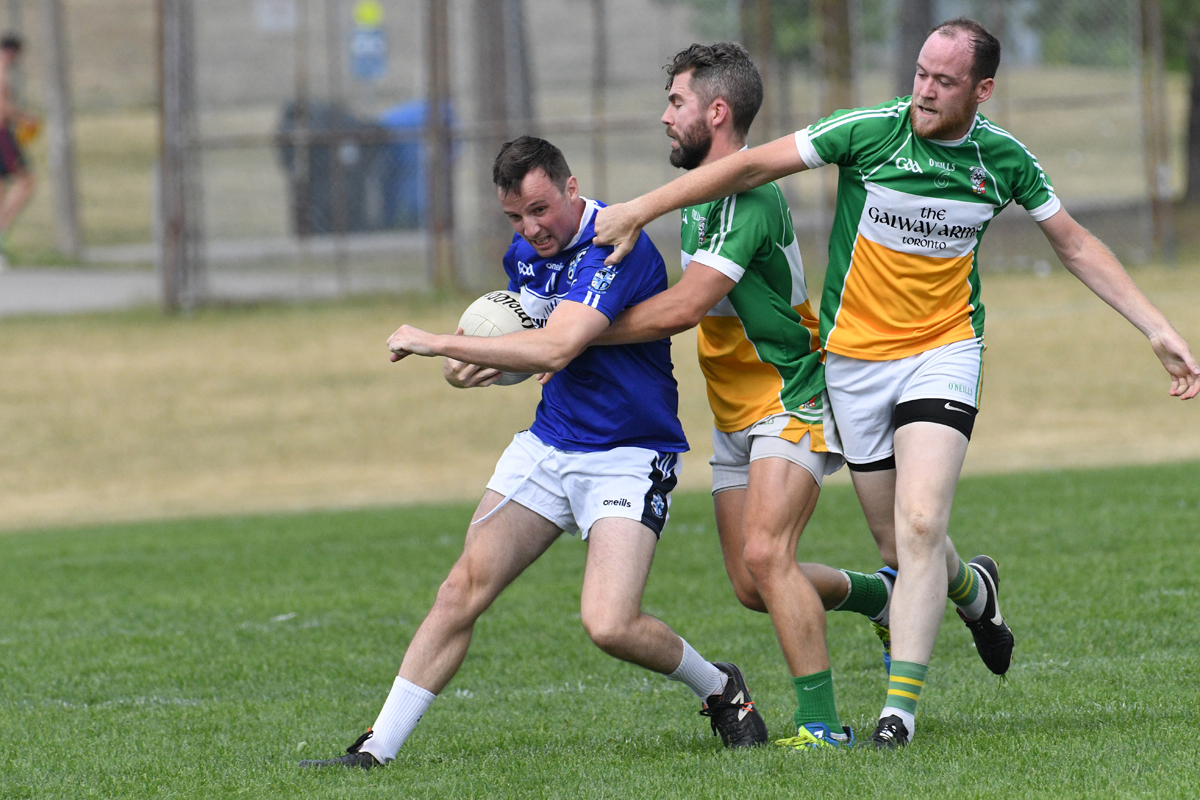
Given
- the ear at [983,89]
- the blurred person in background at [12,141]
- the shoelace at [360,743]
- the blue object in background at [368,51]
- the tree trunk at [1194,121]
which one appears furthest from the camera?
the blue object in background at [368,51]

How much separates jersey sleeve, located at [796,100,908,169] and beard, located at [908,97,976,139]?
0.09 m

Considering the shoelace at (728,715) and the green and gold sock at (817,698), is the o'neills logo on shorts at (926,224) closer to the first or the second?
the green and gold sock at (817,698)

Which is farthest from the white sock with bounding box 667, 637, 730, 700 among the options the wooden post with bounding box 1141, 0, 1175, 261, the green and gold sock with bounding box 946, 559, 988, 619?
the wooden post with bounding box 1141, 0, 1175, 261

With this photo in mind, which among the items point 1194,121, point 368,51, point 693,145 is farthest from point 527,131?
point 693,145

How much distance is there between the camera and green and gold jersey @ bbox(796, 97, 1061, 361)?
5.05 meters

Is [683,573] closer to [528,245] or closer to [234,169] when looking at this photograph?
[528,245]

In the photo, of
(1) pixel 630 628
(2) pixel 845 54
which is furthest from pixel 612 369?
(2) pixel 845 54

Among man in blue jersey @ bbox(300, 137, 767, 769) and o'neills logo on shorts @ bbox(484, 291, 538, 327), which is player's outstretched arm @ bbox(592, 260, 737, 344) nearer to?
man in blue jersey @ bbox(300, 137, 767, 769)

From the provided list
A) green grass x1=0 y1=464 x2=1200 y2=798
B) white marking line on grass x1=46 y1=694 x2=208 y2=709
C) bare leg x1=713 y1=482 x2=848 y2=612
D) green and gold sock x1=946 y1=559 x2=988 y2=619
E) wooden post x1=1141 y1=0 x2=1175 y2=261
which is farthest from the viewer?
wooden post x1=1141 y1=0 x2=1175 y2=261

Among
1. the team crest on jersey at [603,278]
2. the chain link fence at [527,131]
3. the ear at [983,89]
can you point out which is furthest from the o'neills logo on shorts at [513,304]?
the chain link fence at [527,131]

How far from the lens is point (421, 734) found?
19.0 feet

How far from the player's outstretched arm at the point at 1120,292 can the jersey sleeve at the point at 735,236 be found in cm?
101

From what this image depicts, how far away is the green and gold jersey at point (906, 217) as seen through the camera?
5.05 metres

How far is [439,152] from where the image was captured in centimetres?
1894
